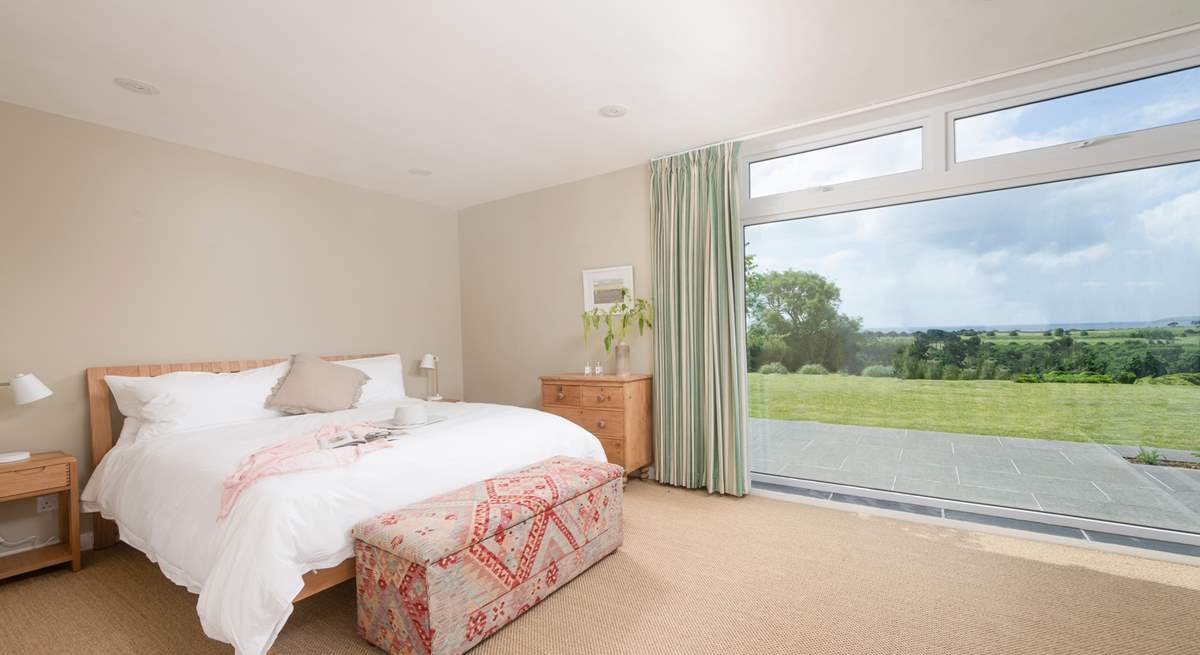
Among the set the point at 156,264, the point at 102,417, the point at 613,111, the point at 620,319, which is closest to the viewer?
the point at 102,417

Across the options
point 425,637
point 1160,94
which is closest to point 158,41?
point 425,637

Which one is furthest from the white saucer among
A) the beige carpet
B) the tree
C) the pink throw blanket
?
the tree

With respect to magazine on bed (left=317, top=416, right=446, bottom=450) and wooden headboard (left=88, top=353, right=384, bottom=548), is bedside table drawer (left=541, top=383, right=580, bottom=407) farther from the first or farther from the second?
wooden headboard (left=88, top=353, right=384, bottom=548)

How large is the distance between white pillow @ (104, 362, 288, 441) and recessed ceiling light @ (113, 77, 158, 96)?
152cm

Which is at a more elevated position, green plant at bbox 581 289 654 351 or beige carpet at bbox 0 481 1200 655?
green plant at bbox 581 289 654 351

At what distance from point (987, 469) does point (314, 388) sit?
162 inches

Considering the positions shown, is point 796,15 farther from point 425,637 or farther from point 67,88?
point 67,88

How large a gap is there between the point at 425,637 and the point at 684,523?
1.76m

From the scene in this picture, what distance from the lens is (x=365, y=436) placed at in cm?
253

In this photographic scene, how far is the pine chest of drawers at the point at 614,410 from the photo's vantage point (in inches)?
148

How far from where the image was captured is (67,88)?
2.69 metres

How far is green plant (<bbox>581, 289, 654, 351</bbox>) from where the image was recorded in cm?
407

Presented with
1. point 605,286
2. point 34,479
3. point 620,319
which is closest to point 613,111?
point 605,286

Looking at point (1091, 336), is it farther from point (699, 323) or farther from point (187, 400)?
point (187, 400)
